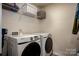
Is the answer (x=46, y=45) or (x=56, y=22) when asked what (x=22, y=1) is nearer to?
(x=56, y=22)

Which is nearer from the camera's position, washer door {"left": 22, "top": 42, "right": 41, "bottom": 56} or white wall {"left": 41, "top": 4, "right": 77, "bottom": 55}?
washer door {"left": 22, "top": 42, "right": 41, "bottom": 56}

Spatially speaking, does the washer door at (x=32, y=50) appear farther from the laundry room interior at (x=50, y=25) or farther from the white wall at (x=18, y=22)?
the white wall at (x=18, y=22)

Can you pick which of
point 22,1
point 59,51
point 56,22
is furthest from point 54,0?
point 59,51

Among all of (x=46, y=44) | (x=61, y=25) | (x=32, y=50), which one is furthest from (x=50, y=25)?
(x=32, y=50)

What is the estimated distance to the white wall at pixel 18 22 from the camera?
1.15 meters

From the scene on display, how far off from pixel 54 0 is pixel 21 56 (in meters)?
0.82

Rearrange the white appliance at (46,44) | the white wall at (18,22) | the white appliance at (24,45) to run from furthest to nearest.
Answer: the white appliance at (46,44) < the white wall at (18,22) < the white appliance at (24,45)

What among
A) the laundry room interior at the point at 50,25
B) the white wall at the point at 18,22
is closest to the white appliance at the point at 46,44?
the laundry room interior at the point at 50,25

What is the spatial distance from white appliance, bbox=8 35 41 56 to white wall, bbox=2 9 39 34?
0.42 ft

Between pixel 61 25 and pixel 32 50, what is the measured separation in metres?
0.51

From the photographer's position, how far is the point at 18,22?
3.93ft

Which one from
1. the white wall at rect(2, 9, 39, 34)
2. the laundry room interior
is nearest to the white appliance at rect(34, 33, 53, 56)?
the laundry room interior

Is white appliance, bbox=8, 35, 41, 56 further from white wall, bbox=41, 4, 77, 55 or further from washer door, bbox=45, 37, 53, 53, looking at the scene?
Result: white wall, bbox=41, 4, 77, 55

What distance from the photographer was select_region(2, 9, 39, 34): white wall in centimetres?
115
